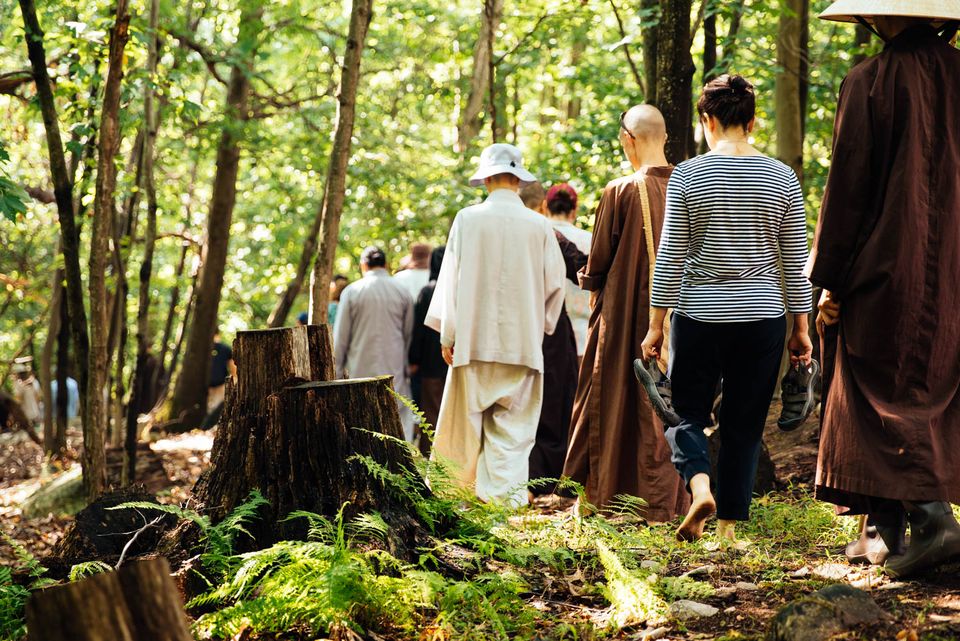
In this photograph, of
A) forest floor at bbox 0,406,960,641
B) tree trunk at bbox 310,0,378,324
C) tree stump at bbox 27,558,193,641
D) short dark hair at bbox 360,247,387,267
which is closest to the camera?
tree stump at bbox 27,558,193,641

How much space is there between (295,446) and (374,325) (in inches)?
218

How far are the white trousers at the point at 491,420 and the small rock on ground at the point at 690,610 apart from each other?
3053mm

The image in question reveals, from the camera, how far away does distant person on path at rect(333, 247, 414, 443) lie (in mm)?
10039

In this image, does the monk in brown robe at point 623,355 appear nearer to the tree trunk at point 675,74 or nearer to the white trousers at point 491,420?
the white trousers at point 491,420

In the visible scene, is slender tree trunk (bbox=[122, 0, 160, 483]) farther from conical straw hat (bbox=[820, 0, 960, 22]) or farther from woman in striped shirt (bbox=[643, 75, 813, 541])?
conical straw hat (bbox=[820, 0, 960, 22])

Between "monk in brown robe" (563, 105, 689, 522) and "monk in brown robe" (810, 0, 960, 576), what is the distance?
5.74 ft

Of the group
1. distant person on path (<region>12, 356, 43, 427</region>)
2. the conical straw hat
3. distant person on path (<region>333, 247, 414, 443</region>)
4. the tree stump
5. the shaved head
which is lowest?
distant person on path (<region>12, 356, 43, 427</region>)

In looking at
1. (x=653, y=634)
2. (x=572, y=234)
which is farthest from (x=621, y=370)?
(x=653, y=634)

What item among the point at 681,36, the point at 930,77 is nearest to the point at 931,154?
the point at 930,77

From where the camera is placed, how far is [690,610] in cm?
395

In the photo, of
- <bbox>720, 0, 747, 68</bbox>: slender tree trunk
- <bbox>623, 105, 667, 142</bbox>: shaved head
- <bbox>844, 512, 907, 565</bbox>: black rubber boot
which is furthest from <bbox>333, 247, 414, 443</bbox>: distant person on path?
<bbox>844, 512, 907, 565</bbox>: black rubber boot

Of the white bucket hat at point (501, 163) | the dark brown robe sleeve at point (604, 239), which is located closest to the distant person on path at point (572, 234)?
the white bucket hat at point (501, 163)

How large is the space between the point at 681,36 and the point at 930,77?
→ 137 inches

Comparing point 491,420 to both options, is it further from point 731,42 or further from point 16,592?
point 731,42
